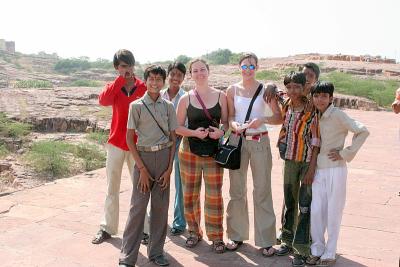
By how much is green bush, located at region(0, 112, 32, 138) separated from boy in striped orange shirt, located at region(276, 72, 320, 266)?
27.4ft

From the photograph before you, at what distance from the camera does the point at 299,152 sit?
13.6 feet

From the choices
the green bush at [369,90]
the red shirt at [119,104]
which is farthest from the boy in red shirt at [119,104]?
the green bush at [369,90]

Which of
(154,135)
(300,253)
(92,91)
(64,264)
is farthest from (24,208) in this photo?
(92,91)

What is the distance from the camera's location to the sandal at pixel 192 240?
4645 millimetres

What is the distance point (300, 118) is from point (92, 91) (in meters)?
14.5

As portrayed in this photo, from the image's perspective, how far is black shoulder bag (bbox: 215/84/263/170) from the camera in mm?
4238

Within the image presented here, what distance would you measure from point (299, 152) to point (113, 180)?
1.69 meters

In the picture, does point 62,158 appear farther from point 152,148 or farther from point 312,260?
point 312,260

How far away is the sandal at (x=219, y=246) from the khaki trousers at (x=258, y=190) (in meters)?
0.21

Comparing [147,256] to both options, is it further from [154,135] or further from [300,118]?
[300,118]

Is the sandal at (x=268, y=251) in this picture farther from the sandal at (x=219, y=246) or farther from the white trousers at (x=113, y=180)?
the white trousers at (x=113, y=180)

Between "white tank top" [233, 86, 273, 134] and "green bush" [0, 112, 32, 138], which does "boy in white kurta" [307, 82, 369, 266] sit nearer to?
"white tank top" [233, 86, 273, 134]

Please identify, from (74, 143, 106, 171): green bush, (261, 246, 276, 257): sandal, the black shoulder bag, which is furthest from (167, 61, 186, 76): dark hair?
(74, 143, 106, 171): green bush

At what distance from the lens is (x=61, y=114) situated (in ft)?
43.4
